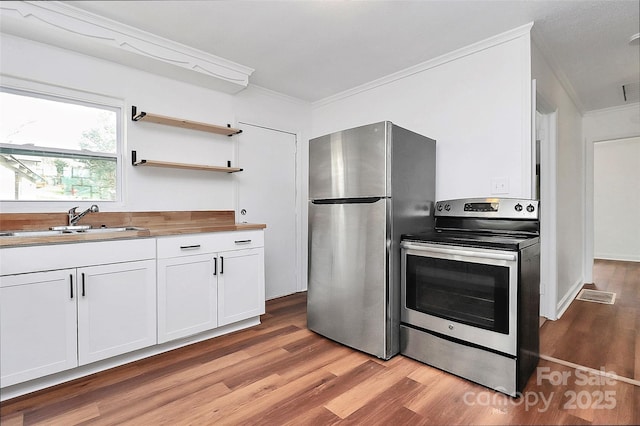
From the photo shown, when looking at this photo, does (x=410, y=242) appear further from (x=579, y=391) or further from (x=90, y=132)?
(x=90, y=132)

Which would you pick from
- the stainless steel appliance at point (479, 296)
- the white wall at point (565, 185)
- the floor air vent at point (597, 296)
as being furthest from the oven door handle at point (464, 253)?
the floor air vent at point (597, 296)

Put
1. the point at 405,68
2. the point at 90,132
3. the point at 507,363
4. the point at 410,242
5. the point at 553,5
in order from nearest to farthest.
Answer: the point at 507,363 → the point at 553,5 → the point at 410,242 → the point at 90,132 → the point at 405,68

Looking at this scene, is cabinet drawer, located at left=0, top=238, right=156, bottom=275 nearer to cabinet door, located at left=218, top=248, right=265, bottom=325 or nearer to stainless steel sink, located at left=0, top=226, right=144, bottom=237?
stainless steel sink, located at left=0, top=226, right=144, bottom=237

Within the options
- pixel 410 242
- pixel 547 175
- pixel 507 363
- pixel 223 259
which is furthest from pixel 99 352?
pixel 547 175

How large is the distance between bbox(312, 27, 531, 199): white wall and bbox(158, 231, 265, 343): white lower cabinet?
1743 millimetres

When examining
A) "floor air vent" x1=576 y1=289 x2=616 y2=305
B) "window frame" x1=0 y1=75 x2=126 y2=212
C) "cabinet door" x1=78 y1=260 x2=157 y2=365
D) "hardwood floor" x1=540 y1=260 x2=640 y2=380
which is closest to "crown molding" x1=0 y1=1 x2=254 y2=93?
"window frame" x1=0 y1=75 x2=126 y2=212

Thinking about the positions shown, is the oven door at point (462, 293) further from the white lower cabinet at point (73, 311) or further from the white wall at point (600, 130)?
the white wall at point (600, 130)

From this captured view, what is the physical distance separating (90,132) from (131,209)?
2.17 feet

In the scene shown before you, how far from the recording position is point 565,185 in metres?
3.24

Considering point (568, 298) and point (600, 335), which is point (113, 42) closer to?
point (600, 335)

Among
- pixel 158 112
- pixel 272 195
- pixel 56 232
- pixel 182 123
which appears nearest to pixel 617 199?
pixel 272 195

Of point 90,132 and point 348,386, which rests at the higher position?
point 90,132

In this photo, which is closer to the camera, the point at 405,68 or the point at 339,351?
the point at 339,351

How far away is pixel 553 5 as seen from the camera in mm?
1969
